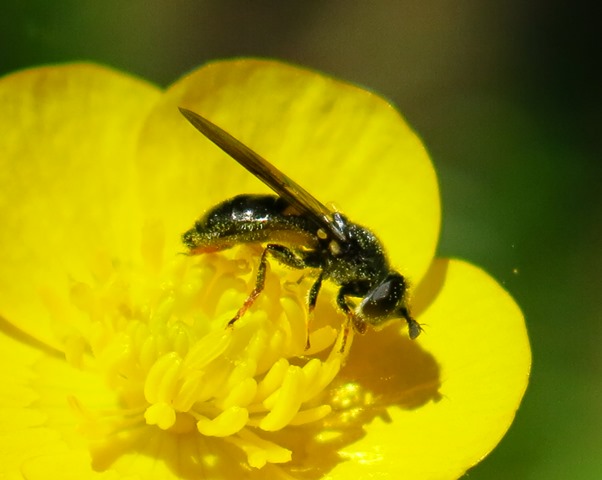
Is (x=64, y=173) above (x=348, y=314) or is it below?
below

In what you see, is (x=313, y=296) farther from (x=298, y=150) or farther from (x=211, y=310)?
(x=298, y=150)

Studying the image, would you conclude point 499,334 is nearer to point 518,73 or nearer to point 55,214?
point 55,214

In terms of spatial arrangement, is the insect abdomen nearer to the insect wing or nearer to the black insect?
the black insect

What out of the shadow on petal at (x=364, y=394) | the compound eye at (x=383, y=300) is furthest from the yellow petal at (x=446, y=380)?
the compound eye at (x=383, y=300)

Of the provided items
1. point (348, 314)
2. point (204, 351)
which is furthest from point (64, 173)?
point (348, 314)

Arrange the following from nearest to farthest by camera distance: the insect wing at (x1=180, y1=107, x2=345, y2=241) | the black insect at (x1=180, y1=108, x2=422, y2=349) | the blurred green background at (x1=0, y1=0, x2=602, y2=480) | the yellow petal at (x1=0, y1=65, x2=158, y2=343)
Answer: the insect wing at (x1=180, y1=107, x2=345, y2=241), the black insect at (x1=180, y1=108, x2=422, y2=349), the yellow petal at (x1=0, y1=65, x2=158, y2=343), the blurred green background at (x1=0, y1=0, x2=602, y2=480)

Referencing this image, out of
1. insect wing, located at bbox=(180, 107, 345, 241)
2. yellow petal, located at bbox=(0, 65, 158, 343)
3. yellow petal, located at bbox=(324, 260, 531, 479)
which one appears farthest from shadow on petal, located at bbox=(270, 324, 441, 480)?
yellow petal, located at bbox=(0, 65, 158, 343)

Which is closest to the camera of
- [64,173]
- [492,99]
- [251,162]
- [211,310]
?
[251,162]
